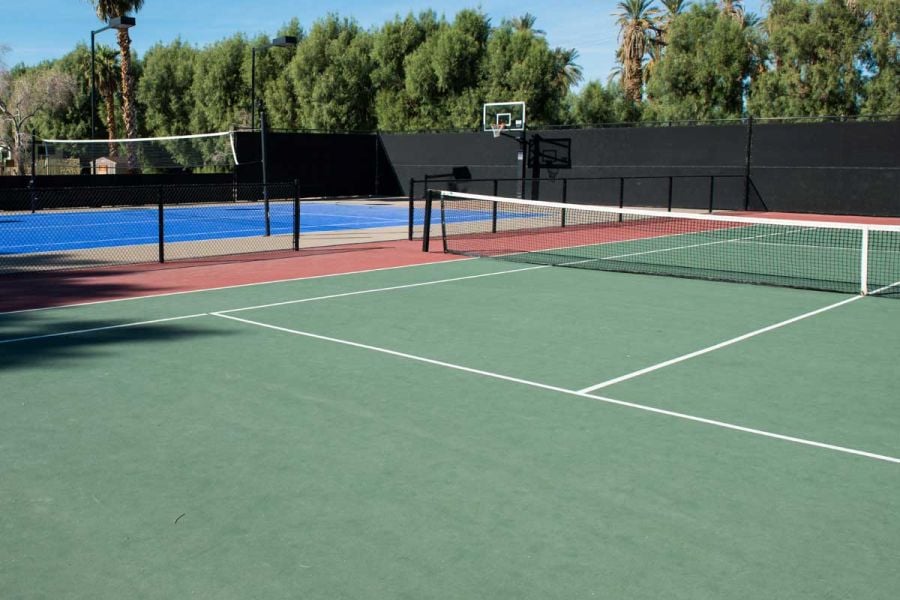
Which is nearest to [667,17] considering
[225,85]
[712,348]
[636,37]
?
[636,37]

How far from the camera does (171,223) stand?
2483 centimetres

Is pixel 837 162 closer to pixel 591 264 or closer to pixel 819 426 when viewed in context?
pixel 591 264

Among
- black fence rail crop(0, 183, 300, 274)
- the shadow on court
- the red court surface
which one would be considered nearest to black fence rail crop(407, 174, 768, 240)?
black fence rail crop(0, 183, 300, 274)

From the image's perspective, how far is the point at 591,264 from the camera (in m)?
14.9

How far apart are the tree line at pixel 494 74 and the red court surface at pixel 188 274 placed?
84.5ft

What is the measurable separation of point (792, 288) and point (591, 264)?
3592mm

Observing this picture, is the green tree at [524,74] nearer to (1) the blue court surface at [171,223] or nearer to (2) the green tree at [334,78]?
(2) the green tree at [334,78]

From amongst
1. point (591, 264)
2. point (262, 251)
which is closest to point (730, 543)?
point (591, 264)

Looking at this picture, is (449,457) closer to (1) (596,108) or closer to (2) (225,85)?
(1) (596,108)

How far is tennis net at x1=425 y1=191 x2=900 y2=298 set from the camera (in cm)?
1331

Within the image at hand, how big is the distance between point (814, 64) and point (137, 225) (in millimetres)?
31841

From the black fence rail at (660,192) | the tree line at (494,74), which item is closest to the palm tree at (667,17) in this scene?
the tree line at (494,74)

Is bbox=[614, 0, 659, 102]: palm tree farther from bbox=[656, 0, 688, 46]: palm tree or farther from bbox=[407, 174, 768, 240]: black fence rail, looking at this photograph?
bbox=[407, 174, 768, 240]: black fence rail

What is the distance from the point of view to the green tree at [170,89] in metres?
62.6
